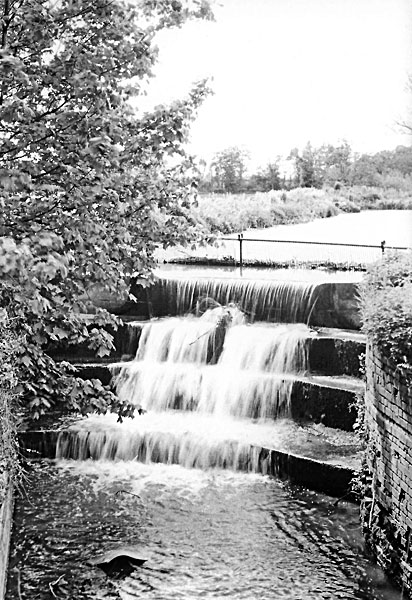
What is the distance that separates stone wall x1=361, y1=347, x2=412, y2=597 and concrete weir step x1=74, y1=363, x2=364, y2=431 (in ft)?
5.01

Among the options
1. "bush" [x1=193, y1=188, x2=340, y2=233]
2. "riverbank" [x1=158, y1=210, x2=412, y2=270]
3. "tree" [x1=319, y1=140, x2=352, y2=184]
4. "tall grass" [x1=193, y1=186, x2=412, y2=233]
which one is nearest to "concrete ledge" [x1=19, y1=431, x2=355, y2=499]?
"riverbank" [x1=158, y1=210, x2=412, y2=270]

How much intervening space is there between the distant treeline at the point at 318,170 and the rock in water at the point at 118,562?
1184 centimetres

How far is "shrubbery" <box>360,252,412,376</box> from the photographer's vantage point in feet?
17.2

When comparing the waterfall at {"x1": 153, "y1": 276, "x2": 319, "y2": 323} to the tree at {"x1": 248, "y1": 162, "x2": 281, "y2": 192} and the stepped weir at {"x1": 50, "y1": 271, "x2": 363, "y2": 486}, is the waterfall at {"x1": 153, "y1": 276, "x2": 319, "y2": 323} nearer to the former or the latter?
the stepped weir at {"x1": 50, "y1": 271, "x2": 363, "y2": 486}

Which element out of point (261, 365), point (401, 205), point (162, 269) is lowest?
point (261, 365)

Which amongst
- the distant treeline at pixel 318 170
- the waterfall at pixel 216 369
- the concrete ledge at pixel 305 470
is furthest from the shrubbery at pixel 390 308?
the distant treeline at pixel 318 170

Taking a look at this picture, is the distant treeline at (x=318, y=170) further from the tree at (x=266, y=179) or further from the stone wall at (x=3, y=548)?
the stone wall at (x=3, y=548)

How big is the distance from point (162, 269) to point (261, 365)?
403cm

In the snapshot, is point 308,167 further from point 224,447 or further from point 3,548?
point 3,548

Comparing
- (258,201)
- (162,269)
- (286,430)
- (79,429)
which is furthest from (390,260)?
(258,201)

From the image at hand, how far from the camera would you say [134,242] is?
18.6 feet

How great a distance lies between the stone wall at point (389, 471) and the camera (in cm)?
517

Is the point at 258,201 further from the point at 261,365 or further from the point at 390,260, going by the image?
the point at 390,260

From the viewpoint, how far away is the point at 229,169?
17.1 metres
